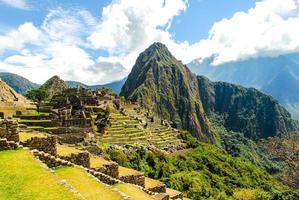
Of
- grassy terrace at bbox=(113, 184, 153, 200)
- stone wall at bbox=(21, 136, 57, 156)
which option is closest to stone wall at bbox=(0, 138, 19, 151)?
stone wall at bbox=(21, 136, 57, 156)

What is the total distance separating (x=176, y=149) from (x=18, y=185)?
320ft

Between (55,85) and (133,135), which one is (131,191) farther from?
→ (55,85)

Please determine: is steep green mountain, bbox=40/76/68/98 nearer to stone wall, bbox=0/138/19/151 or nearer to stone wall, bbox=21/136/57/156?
stone wall, bbox=21/136/57/156

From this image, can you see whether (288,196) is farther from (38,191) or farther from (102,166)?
(38,191)

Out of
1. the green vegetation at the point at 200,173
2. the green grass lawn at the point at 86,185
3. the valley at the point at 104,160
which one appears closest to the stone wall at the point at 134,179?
the valley at the point at 104,160

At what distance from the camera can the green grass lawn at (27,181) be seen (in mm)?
13586

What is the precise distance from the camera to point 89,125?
82.1 meters

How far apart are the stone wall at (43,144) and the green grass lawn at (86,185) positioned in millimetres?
1899

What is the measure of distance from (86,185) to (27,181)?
4.19 meters

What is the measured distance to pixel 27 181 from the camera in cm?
1451

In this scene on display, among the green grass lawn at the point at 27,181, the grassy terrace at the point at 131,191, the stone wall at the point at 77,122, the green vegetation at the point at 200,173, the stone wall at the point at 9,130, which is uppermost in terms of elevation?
the stone wall at the point at 77,122

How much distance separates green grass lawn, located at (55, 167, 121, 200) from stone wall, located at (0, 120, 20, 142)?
2.51 metres

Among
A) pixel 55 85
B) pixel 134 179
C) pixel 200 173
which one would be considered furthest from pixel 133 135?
pixel 55 85

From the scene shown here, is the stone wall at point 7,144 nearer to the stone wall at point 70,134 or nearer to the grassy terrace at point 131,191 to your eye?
the grassy terrace at point 131,191
